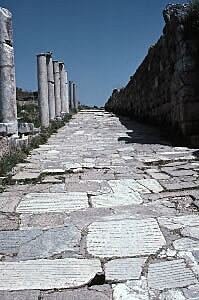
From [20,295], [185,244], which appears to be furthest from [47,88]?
[20,295]

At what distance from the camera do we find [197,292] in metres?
1.88

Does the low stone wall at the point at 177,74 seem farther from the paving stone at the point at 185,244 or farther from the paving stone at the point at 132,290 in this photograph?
the paving stone at the point at 132,290

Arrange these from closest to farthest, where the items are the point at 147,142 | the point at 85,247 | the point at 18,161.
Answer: the point at 85,247, the point at 18,161, the point at 147,142

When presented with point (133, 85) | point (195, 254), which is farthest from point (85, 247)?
point (133, 85)

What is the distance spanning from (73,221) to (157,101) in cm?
808

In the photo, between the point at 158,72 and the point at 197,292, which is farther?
the point at 158,72

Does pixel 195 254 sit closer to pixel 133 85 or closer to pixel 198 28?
pixel 198 28

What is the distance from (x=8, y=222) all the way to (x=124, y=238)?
116 centimetres

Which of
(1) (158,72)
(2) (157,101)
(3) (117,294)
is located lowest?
(3) (117,294)

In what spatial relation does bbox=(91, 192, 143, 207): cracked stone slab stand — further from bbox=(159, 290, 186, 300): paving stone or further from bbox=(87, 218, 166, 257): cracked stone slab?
bbox=(159, 290, 186, 300): paving stone

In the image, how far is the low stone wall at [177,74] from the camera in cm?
739

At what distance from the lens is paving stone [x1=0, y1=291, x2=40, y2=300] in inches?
73.7

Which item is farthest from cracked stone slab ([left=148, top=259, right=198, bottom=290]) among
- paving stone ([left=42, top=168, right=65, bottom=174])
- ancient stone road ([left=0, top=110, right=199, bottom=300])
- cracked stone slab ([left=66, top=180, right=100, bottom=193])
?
paving stone ([left=42, top=168, right=65, bottom=174])

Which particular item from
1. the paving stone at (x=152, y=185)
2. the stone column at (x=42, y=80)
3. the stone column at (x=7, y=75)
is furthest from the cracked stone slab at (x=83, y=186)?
the stone column at (x=42, y=80)
